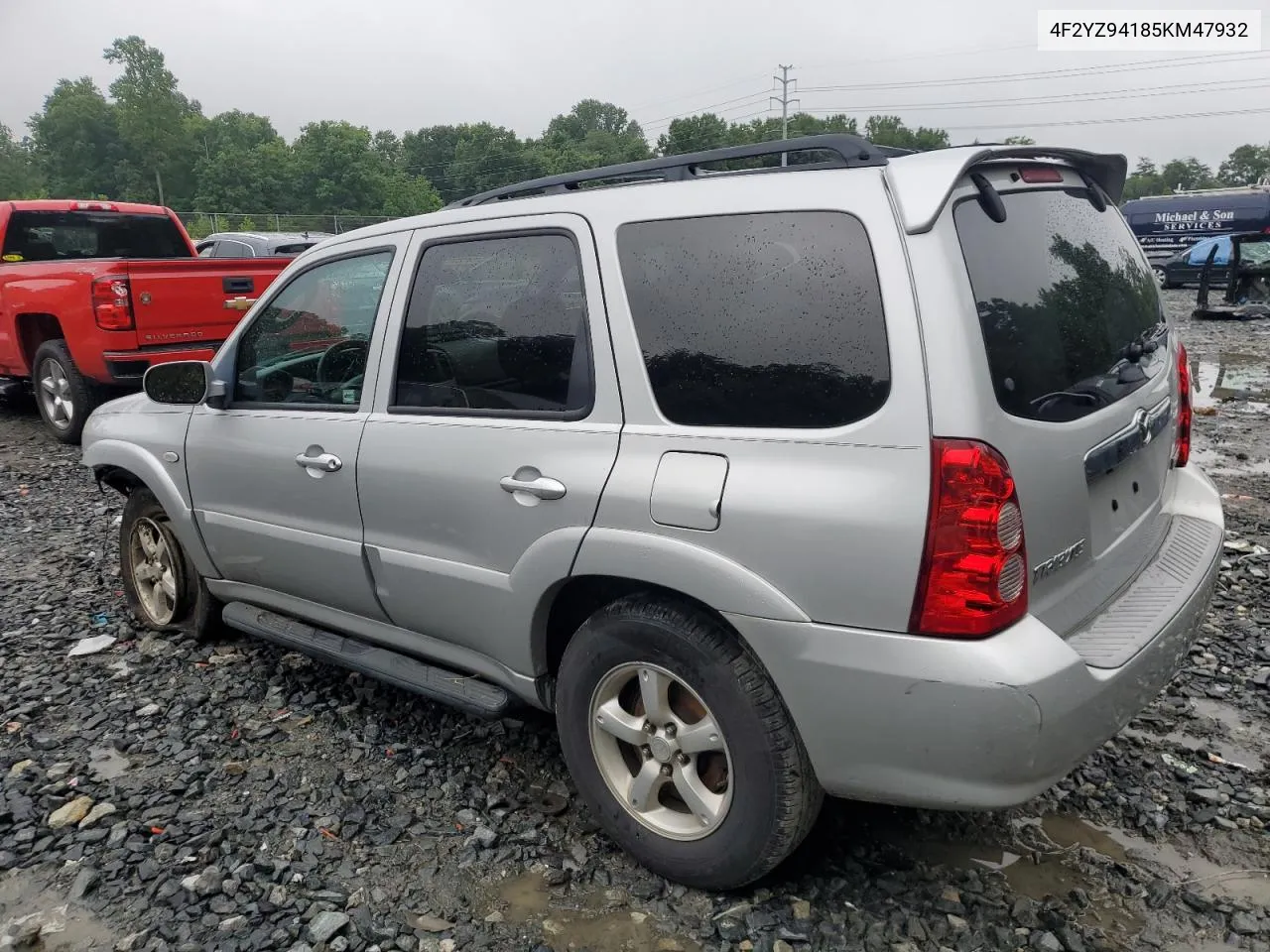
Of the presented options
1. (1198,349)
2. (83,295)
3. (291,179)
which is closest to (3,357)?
(83,295)

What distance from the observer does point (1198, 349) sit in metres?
13.6

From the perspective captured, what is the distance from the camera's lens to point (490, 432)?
2.75 m

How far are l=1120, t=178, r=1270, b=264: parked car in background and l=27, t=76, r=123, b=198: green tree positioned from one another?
81511mm

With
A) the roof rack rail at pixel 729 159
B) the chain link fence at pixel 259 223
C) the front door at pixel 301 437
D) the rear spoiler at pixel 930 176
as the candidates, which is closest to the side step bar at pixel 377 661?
the front door at pixel 301 437

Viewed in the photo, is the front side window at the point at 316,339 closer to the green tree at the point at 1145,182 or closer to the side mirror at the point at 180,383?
the side mirror at the point at 180,383

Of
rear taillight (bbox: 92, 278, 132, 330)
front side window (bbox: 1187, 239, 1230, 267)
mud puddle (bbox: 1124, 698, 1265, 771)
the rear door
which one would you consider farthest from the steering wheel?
front side window (bbox: 1187, 239, 1230, 267)

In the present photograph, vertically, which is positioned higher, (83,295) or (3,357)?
(83,295)

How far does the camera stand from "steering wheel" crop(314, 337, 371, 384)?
3.22 meters

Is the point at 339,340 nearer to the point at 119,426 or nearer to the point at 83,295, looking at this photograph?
the point at 119,426

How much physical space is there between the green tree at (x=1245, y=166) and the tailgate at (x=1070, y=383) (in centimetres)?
10759

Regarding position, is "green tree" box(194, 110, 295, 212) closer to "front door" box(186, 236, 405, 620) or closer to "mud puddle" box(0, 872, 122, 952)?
"front door" box(186, 236, 405, 620)

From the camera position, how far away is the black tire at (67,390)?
26.2 ft

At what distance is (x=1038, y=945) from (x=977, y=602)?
97 cm

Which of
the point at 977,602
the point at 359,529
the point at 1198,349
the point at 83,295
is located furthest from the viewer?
the point at 1198,349
